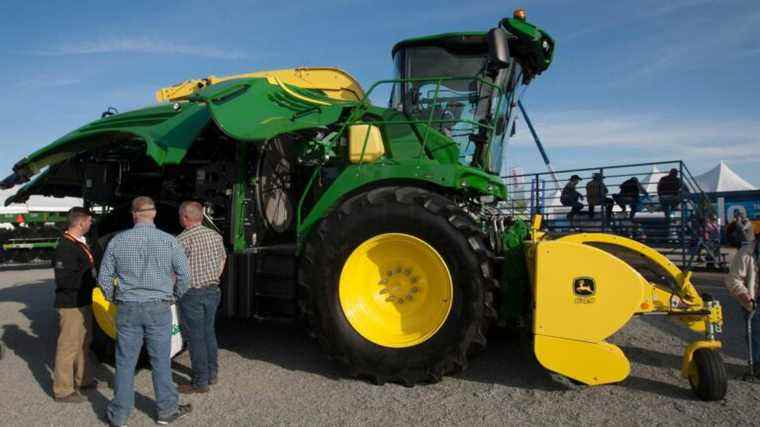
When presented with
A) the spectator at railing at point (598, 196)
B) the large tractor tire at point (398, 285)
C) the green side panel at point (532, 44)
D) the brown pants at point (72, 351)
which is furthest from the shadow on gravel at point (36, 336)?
the spectator at railing at point (598, 196)

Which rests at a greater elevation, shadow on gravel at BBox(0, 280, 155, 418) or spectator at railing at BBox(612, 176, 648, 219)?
spectator at railing at BBox(612, 176, 648, 219)

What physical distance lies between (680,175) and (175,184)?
10.5 metres

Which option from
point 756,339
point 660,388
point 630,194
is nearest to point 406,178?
point 660,388

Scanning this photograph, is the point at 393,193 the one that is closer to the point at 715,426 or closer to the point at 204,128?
the point at 204,128

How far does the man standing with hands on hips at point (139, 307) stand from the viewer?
11.5ft

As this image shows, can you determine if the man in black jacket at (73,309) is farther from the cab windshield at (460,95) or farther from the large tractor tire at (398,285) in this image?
the cab windshield at (460,95)

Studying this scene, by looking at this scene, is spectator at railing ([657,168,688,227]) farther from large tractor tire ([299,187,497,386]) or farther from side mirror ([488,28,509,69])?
large tractor tire ([299,187,497,386])

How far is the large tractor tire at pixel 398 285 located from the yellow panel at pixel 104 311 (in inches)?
67.9

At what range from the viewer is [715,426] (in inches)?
130

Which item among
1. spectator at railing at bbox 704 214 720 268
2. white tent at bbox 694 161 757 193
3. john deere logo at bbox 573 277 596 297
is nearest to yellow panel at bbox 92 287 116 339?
john deere logo at bbox 573 277 596 297

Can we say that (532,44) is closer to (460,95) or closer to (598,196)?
(460,95)

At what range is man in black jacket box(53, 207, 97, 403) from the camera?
4.07 m

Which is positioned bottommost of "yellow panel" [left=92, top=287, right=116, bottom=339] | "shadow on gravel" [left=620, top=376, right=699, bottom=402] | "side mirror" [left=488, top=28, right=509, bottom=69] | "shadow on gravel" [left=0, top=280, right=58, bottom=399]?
"shadow on gravel" [left=0, top=280, right=58, bottom=399]

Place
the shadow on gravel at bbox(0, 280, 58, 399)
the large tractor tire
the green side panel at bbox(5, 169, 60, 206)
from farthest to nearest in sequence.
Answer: the green side panel at bbox(5, 169, 60, 206) < the shadow on gravel at bbox(0, 280, 58, 399) < the large tractor tire
